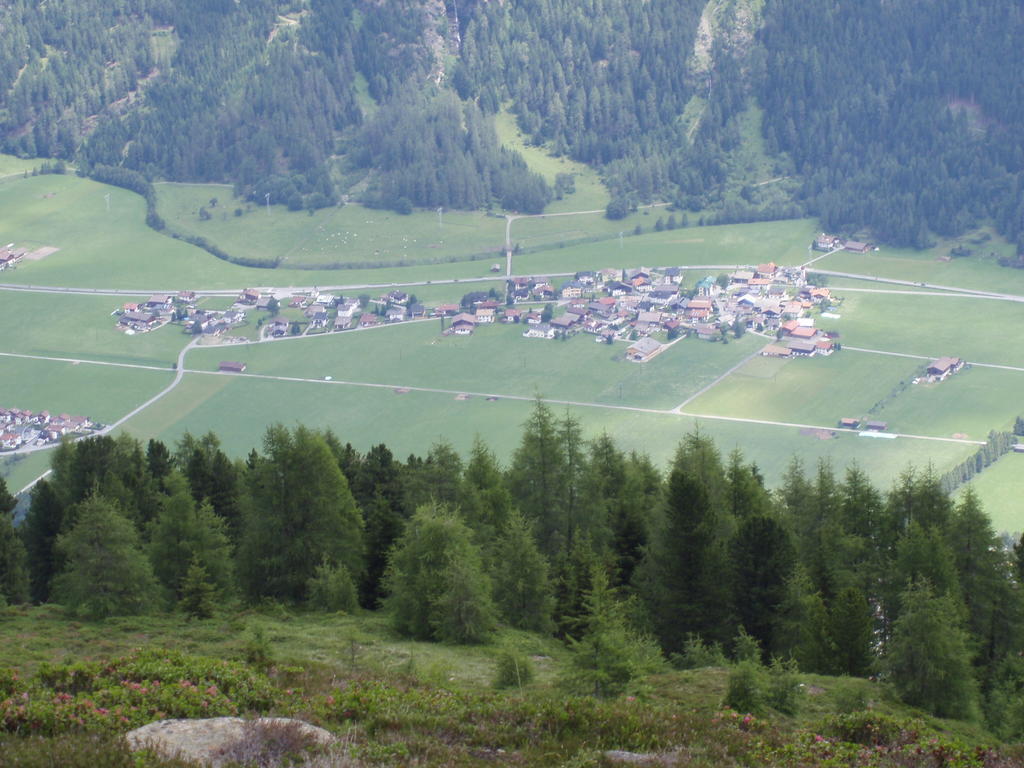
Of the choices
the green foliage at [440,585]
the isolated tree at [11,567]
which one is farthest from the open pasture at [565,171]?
the green foliage at [440,585]

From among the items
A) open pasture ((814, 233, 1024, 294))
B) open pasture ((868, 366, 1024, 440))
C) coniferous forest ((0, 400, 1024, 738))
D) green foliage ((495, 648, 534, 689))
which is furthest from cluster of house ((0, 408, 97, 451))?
green foliage ((495, 648, 534, 689))

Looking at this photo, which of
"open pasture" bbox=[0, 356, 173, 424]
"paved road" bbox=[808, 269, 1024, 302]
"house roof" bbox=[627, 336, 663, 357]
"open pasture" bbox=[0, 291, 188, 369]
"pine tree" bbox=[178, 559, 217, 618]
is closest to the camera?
"pine tree" bbox=[178, 559, 217, 618]

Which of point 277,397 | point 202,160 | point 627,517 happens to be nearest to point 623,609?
point 627,517

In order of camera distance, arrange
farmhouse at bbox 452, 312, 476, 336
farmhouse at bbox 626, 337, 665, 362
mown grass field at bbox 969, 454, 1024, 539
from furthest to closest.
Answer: farmhouse at bbox 452, 312, 476, 336, farmhouse at bbox 626, 337, 665, 362, mown grass field at bbox 969, 454, 1024, 539

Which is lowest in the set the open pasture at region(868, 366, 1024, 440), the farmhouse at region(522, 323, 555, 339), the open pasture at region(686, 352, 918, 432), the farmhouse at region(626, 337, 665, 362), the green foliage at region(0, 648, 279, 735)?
the open pasture at region(868, 366, 1024, 440)

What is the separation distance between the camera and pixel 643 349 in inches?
5340

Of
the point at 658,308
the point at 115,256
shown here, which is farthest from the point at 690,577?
the point at 115,256

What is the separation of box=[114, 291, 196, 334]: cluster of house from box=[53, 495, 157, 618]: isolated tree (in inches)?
4032

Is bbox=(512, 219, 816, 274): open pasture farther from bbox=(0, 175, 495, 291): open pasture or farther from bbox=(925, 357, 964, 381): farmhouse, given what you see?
bbox=(925, 357, 964, 381): farmhouse

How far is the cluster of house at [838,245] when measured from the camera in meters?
165

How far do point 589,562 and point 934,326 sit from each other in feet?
331

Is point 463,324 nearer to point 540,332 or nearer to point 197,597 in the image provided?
point 540,332

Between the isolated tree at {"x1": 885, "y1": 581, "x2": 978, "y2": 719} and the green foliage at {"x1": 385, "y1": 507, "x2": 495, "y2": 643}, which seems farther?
the green foliage at {"x1": 385, "y1": 507, "x2": 495, "y2": 643}

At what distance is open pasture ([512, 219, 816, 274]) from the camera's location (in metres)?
162
